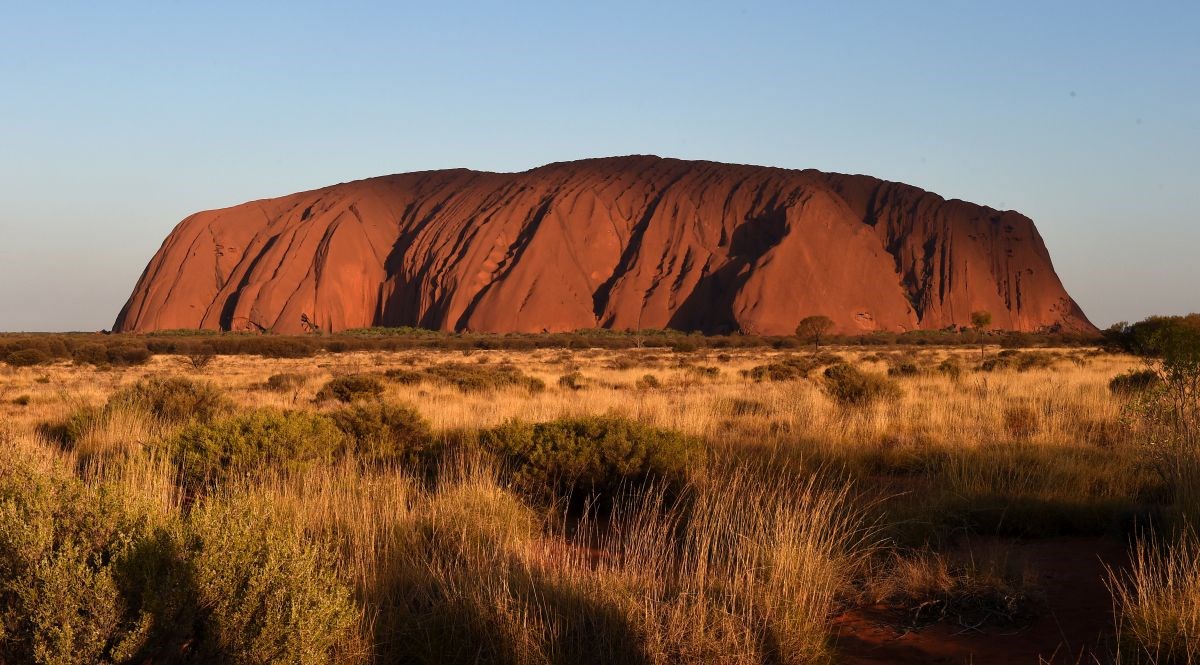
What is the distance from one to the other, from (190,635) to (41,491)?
826 millimetres

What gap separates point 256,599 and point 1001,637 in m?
3.24

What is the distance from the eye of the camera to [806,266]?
7825 centimetres

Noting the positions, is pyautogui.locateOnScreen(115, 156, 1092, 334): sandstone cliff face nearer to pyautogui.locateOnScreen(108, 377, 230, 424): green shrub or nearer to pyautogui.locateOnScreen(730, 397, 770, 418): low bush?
pyautogui.locateOnScreen(730, 397, 770, 418): low bush

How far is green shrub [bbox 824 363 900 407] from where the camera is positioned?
13.3 meters

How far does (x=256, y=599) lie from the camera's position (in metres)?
3.02

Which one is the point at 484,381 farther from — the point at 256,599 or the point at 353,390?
the point at 256,599

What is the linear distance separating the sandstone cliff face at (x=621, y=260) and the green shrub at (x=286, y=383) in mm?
56041

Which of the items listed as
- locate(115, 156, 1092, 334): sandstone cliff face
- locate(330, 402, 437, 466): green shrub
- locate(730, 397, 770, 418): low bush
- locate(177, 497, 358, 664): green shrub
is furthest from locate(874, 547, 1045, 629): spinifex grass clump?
locate(115, 156, 1092, 334): sandstone cliff face

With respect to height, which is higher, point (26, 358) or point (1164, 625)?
point (26, 358)

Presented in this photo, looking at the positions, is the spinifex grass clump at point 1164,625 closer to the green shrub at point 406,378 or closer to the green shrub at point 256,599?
the green shrub at point 256,599

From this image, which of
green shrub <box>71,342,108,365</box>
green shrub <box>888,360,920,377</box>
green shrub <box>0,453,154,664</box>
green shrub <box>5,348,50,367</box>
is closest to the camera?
green shrub <box>0,453,154,664</box>

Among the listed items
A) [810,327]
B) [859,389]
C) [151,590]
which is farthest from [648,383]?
[810,327]

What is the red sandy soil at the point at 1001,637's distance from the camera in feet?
12.4

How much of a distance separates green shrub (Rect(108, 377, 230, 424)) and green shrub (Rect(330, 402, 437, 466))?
2813 mm
